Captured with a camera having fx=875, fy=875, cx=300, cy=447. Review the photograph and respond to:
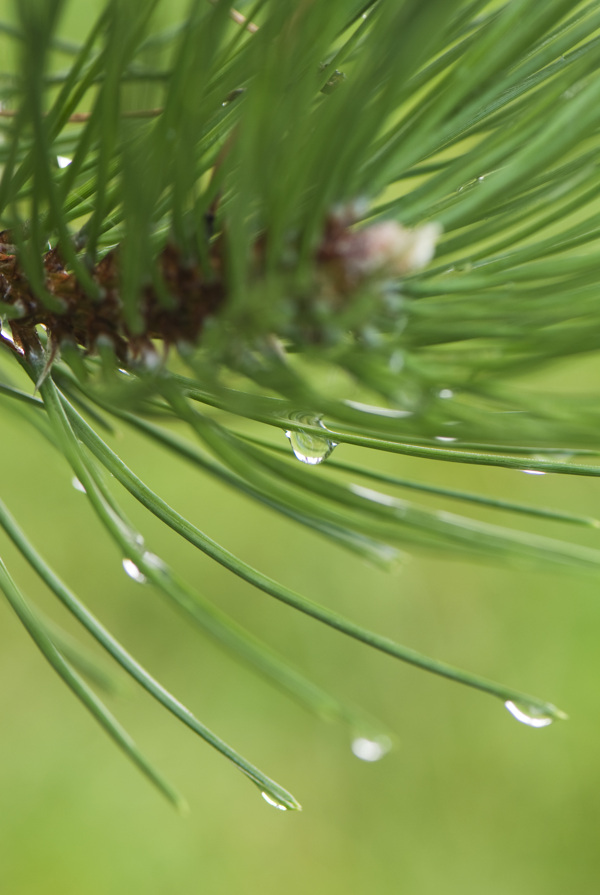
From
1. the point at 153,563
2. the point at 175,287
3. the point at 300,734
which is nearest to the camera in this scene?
the point at 175,287

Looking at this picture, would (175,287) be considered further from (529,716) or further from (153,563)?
(529,716)

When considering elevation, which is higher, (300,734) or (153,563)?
(300,734)

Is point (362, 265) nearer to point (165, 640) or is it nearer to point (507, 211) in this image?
point (507, 211)

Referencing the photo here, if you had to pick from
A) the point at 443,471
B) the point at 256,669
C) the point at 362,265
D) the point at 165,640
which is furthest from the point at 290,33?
the point at 443,471

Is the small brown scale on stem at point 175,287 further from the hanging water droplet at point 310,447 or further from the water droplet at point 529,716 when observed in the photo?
the water droplet at point 529,716

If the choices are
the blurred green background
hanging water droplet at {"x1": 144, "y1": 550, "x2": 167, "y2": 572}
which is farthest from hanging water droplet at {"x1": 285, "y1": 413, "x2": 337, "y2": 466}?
the blurred green background

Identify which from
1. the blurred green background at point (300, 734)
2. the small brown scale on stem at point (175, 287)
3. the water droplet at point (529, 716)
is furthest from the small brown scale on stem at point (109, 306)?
the blurred green background at point (300, 734)

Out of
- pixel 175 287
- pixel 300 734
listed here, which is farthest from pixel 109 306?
pixel 300 734

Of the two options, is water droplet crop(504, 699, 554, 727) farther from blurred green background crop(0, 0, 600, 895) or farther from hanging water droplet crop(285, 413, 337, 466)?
blurred green background crop(0, 0, 600, 895)
